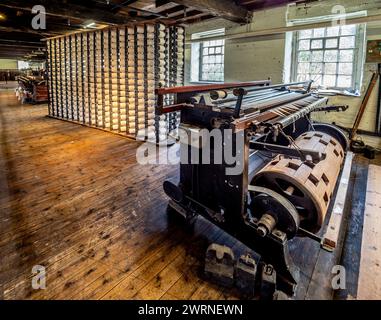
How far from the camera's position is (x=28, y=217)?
231 centimetres

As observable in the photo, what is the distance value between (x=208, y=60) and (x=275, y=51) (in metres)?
2.21

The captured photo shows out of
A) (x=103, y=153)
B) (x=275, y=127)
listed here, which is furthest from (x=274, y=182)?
(x=103, y=153)

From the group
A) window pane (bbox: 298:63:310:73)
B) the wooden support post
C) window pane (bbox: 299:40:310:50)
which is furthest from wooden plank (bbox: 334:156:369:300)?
window pane (bbox: 299:40:310:50)

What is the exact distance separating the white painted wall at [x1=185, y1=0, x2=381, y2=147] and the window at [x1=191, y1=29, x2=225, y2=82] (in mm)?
490

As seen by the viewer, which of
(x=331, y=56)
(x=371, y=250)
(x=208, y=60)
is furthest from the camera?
(x=208, y=60)

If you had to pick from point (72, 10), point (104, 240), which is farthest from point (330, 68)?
point (104, 240)

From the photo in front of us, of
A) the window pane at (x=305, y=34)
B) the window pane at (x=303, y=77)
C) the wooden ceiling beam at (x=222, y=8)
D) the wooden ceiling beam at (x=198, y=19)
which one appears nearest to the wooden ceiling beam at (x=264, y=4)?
the wooden ceiling beam at (x=222, y=8)

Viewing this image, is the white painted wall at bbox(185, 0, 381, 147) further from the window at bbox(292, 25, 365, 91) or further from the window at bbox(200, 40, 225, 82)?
the window at bbox(200, 40, 225, 82)


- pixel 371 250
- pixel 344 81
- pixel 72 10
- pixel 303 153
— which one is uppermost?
pixel 72 10

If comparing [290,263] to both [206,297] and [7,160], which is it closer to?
[206,297]

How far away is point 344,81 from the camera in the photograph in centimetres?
467

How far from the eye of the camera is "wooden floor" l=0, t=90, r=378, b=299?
1.57m

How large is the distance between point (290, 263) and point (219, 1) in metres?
3.09

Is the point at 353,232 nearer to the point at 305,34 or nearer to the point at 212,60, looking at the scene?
the point at 305,34
